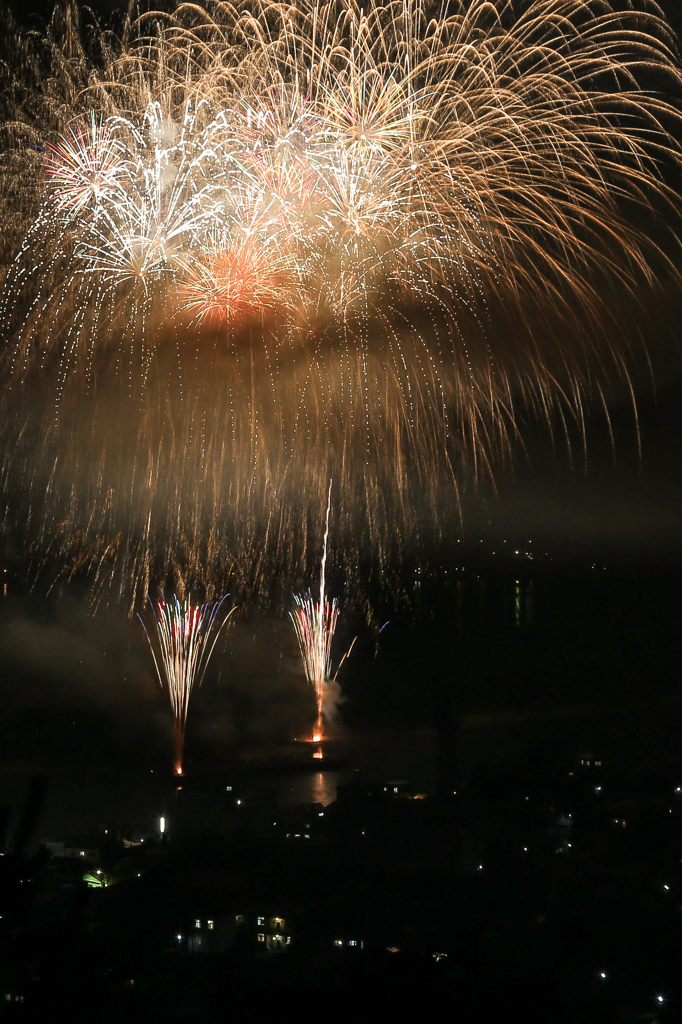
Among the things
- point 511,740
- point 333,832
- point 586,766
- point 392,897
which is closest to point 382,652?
point 511,740

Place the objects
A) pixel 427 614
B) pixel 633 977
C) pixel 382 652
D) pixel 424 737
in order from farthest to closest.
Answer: pixel 427 614, pixel 382 652, pixel 424 737, pixel 633 977

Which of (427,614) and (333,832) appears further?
(427,614)

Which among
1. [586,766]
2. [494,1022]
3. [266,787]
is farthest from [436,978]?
[586,766]

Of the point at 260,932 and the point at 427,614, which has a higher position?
the point at 427,614

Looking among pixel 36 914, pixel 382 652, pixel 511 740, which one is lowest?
pixel 36 914

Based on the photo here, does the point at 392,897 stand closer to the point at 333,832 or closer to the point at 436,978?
the point at 436,978

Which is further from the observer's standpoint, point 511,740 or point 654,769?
point 511,740

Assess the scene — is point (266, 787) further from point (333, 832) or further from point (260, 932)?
point (260, 932)

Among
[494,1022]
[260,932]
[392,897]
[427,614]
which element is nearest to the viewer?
[494,1022]

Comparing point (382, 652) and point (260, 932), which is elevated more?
point (382, 652)
